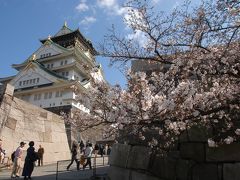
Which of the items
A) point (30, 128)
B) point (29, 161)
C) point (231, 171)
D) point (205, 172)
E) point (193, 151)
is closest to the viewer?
point (231, 171)

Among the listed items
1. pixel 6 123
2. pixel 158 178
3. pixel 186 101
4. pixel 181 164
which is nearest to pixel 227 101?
pixel 186 101

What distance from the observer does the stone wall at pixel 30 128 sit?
14.4 meters

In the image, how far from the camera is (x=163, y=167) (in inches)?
276

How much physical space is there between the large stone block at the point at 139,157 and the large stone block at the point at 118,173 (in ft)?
0.72

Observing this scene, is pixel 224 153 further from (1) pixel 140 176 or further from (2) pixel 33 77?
(2) pixel 33 77

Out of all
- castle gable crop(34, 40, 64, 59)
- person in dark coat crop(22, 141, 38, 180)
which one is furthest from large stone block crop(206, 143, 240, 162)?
castle gable crop(34, 40, 64, 59)

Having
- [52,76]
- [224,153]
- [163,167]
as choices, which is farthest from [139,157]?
[52,76]

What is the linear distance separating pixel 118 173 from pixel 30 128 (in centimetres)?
885

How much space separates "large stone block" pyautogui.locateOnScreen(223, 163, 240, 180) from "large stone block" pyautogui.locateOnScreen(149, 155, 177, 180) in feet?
3.91

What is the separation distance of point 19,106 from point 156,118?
1219 centimetres

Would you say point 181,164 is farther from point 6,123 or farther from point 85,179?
point 6,123

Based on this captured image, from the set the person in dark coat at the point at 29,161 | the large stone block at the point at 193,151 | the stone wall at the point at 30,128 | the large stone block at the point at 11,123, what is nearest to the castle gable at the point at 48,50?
the stone wall at the point at 30,128

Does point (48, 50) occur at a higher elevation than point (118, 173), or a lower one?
higher

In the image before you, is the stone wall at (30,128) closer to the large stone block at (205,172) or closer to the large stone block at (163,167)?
the large stone block at (163,167)
